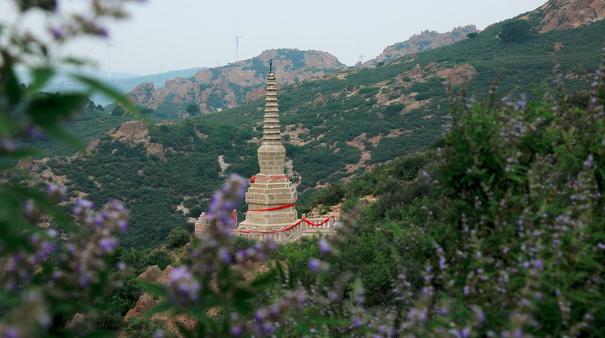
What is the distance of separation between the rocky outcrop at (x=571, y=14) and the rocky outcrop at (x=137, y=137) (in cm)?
5701

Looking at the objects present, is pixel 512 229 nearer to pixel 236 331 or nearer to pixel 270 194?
pixel 236 331

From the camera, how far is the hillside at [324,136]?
221ft

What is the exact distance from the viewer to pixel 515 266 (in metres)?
5.84

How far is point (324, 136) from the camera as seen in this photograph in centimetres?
8438

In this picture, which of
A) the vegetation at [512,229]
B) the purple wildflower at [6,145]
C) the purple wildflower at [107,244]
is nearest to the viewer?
the purple wildflower at [6,145]

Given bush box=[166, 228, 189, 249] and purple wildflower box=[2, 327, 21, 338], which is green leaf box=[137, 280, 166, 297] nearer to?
purple wildflower box=[2, 327, 21, 338]

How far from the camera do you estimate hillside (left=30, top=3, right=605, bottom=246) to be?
67.2m

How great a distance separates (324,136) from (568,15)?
39650 mm

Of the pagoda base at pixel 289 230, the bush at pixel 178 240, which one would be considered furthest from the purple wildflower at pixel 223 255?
the bush at pixel 178 240

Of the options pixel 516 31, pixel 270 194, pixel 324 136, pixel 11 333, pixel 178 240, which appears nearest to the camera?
pixel 11 333

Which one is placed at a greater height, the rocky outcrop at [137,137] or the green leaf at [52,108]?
the green leaf at [52,108]

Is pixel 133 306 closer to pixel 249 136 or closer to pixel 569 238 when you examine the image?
pixel 569 238

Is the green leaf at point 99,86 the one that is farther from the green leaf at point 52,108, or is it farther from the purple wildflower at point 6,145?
the purple wildflower at point 6,145

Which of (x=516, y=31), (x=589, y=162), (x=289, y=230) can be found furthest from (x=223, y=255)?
(x=516, y=31)
